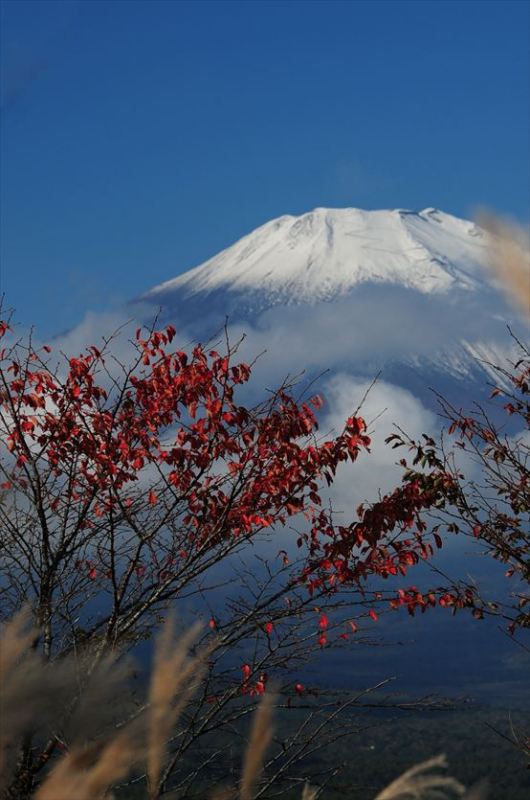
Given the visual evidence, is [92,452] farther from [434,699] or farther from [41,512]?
[434,699]

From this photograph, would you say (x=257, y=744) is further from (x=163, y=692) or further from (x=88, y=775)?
(x=88, y=775)

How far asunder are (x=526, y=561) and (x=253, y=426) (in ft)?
9.90

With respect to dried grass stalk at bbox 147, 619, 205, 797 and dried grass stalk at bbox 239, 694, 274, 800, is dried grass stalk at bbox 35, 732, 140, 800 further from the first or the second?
dried grass stalk at bbox 239, 694, 274, 800

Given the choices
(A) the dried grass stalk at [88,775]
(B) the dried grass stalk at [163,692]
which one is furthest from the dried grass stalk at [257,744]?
(A) the dried grass stalk at [88,775]

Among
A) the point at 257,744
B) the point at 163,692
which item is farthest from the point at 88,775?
the point at 257,744

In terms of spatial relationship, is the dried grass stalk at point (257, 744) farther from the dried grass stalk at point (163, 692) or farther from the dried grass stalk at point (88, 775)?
the dried grass stalk at point (88, 775)

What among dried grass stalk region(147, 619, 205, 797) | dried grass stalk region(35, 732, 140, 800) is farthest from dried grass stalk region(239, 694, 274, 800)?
dried grass stalk region(35, 732, 140, 800)

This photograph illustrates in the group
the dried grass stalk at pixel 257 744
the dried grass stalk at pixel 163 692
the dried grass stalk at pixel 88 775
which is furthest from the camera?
the dried grass stalk at pixel 257 744

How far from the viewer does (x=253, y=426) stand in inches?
341

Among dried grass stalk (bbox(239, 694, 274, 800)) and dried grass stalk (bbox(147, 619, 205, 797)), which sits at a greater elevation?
dried grass stalk (bbox(147, 619, 205, 797))

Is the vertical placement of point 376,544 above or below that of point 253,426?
below

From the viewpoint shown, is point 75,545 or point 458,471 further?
point 458,471

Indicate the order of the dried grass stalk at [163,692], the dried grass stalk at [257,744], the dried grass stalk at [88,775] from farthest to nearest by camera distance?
the dried grass stalk at [257,744]
the dried grass stalk at [163,692]
the dried grass stalk at [88,775]

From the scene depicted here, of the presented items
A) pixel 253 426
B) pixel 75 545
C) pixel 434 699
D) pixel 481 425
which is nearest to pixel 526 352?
pixel 481 425
